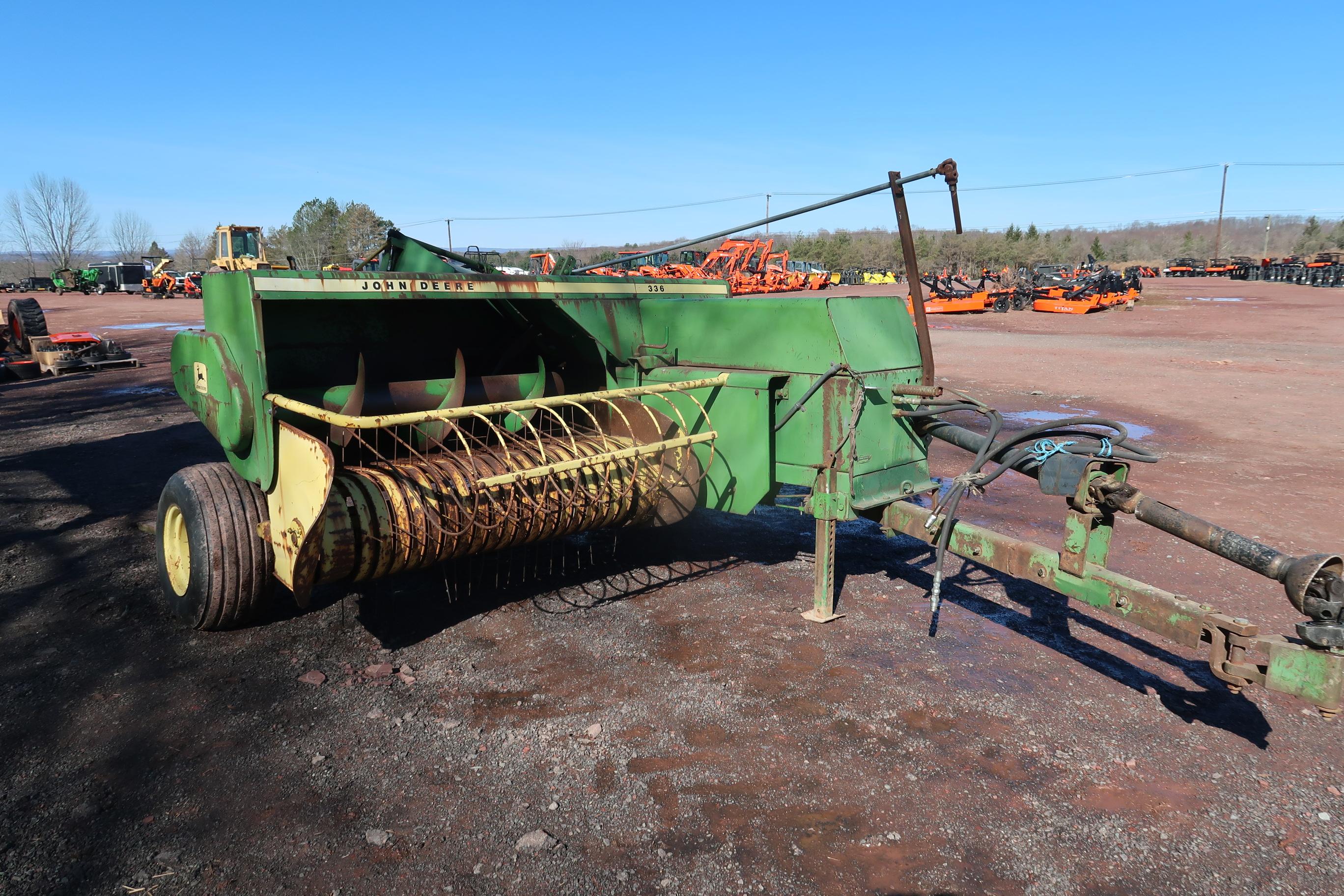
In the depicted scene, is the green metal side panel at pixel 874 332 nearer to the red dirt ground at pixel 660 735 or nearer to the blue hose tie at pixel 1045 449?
the blue hose tie at pixel 1045 449

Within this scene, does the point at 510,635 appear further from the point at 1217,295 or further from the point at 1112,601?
the point at 1217,295

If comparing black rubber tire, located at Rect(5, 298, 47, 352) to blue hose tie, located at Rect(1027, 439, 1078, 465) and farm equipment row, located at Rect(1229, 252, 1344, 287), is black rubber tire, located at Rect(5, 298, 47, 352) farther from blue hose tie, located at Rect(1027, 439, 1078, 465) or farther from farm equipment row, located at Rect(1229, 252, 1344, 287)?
farm equipment row, located at Rect(1229, 252, 1344, 287)

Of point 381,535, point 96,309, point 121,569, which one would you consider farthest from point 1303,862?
point 96,309

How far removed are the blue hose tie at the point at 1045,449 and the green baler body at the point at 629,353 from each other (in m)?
0.86

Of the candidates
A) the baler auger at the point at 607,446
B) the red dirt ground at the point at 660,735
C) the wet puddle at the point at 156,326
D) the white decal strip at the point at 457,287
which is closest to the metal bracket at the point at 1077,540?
the baler auger at the point at 607,446

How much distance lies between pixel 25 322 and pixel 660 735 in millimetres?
16391

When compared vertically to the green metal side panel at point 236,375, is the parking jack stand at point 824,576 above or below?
below

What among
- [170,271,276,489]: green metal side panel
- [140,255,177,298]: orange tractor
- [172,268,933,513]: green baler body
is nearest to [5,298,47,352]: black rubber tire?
[172,268,933,513]: green baler body

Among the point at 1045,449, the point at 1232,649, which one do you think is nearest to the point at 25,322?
the point at 1045,449

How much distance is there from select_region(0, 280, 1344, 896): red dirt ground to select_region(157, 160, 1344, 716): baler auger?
457 millimetres

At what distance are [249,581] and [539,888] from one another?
7.63ft

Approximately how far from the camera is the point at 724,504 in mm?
4559

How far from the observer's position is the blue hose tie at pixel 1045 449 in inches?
134

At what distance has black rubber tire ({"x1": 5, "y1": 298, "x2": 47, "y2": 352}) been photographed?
15.0 m
